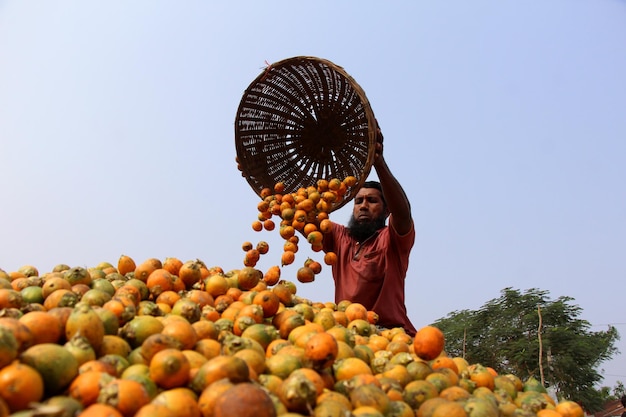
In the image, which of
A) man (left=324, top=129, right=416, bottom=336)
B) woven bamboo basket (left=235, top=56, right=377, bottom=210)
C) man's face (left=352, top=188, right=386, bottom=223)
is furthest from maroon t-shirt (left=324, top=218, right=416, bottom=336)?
woven bamboo basket (left=235, top=56, right=377, bottom=210)

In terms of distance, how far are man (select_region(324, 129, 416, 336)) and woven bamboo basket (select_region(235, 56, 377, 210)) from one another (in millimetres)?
545

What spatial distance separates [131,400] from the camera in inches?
65.6

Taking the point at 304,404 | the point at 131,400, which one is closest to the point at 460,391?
the point at 304,404

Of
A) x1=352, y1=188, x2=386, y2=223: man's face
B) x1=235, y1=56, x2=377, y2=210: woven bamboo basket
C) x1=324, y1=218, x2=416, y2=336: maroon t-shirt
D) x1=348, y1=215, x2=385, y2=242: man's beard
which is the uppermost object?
x1=235, y1=56, x2=377, y2=210: woven bamboo basket

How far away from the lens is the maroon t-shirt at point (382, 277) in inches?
207

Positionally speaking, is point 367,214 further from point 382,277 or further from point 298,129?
point 298,129

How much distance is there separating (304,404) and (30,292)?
201cm

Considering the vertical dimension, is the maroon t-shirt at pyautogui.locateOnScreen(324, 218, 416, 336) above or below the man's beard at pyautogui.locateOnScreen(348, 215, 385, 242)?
below

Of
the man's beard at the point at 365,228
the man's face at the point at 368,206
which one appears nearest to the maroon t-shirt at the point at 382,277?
the man's beard at the point at 365,228

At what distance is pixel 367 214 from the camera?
6.08m

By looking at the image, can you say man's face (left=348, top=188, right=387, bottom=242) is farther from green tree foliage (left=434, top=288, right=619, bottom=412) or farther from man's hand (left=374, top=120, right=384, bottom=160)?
green tree foliage (left=434, top=288, right=619, bottom=412)

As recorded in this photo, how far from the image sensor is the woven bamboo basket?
5.44m

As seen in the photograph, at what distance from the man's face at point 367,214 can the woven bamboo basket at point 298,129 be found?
22.0 inches

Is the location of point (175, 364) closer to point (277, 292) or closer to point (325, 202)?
point (277, 292)
